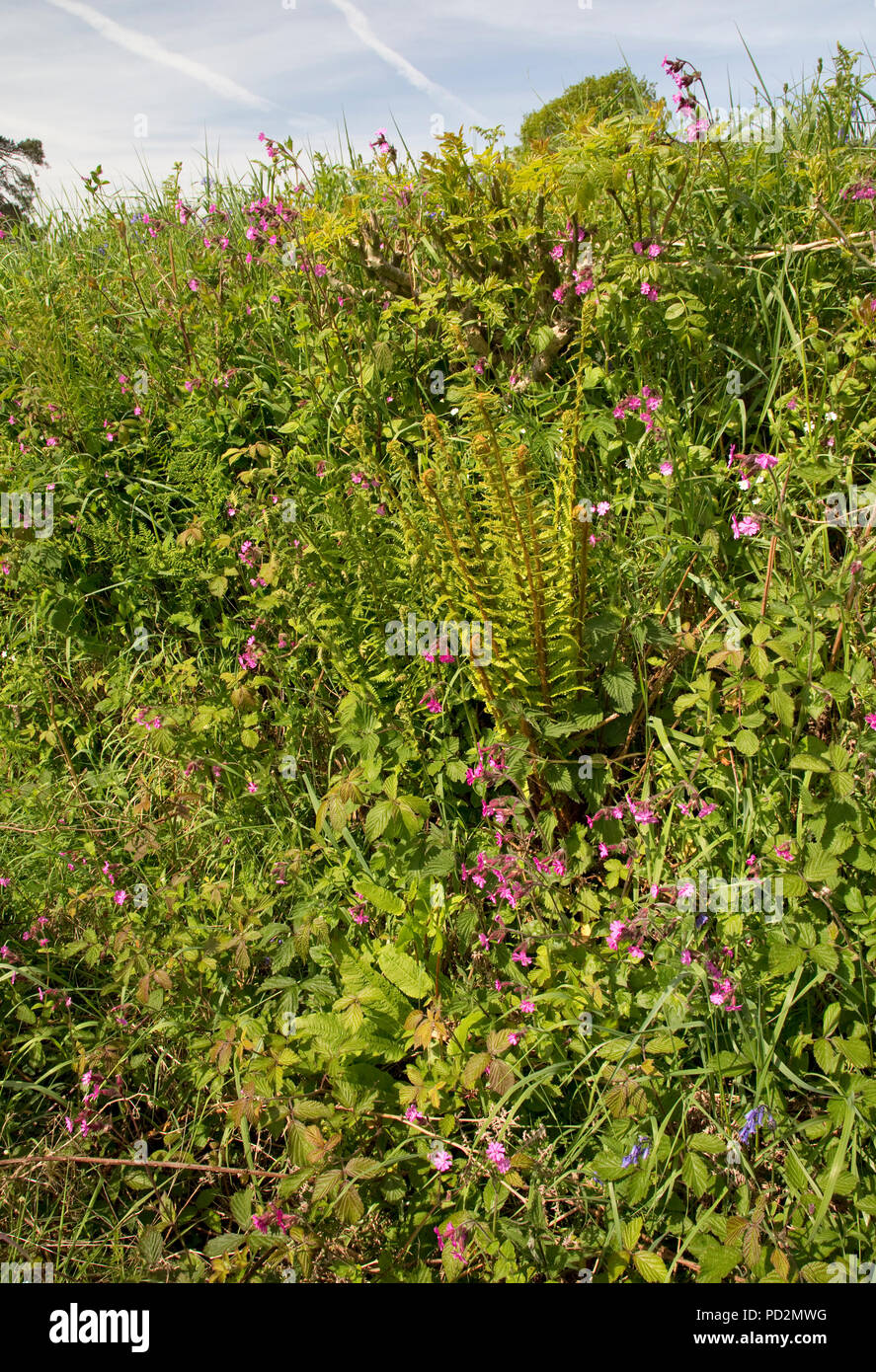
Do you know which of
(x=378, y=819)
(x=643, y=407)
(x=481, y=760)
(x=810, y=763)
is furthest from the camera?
(x=643, y=407)

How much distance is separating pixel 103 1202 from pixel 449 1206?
103 cm

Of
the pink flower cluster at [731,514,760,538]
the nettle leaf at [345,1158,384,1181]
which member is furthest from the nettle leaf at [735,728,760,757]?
the nettle leaf at [345,1158,384,1181]

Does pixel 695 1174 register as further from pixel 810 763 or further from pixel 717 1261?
pixel 810 763

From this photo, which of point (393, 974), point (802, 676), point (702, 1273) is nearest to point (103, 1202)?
point (393, 974)

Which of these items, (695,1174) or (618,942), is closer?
(695,1174)

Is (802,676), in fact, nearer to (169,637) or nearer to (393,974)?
(393,974)

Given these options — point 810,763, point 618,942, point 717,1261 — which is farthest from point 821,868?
point 717,1261

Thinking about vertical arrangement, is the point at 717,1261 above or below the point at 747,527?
below

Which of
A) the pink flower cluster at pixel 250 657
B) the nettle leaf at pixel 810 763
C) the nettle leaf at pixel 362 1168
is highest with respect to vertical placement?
the pink flower cluster at pixel 250 657

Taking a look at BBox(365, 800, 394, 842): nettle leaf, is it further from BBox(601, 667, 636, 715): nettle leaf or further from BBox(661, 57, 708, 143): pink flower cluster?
BBox(661, 57, 708, 143): pink flower cluster

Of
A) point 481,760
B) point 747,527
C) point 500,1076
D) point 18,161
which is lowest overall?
point 500,1076

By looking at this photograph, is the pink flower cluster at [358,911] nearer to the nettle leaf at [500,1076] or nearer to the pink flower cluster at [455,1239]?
the nettle leaf at [500,1076]

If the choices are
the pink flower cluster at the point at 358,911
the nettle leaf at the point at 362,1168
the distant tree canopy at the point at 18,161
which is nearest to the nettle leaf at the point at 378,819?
the pink flower cluster at the point at 358,911

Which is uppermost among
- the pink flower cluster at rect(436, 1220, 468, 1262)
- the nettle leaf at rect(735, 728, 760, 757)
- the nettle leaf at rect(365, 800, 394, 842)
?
the nettle leaf at rect(735, 728, 760, 757)
